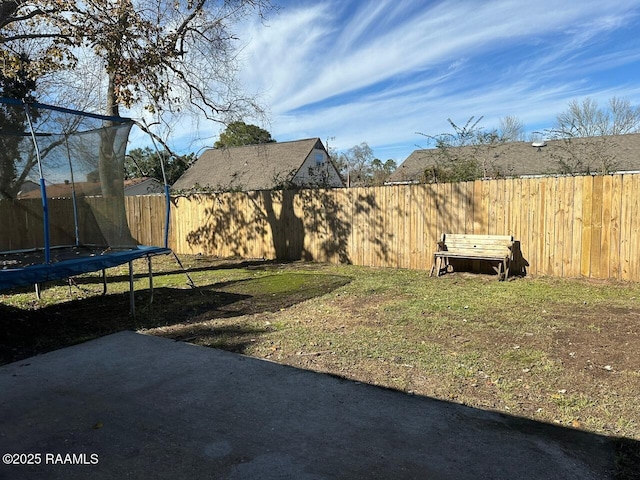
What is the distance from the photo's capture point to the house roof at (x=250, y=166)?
2625 cm

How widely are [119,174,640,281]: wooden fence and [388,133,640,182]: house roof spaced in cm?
586

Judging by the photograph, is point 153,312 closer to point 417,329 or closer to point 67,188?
point 67,188

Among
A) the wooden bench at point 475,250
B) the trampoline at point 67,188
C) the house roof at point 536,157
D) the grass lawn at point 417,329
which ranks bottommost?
the grass lawn at point 417,329

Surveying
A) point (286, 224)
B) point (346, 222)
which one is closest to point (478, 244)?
point (346, 222)

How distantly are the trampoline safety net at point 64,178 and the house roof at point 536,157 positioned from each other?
441 inches

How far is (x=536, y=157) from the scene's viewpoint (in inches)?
787

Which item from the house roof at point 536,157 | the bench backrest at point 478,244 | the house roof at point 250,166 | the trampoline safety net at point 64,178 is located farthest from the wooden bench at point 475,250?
the house roof at point 250,166

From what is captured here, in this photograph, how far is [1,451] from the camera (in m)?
2.79

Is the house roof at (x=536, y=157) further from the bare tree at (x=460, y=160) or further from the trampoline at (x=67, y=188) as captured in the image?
the trampoline at (x=67, y=188)

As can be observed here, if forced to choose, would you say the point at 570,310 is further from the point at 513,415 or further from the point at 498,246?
the point at 513,415

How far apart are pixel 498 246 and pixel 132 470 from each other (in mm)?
7933

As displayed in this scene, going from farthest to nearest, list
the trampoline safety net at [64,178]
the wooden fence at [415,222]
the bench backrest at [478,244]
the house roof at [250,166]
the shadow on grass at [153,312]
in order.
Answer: the house roof at [250,166] < the bench backrest at [478,244] < the wooden fence at [415,222] < the trampoline safety net at [64,178] < the shadow on grass at [153,312]

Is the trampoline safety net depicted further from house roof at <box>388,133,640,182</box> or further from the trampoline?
house roof at <box>388,133,640,182</box>

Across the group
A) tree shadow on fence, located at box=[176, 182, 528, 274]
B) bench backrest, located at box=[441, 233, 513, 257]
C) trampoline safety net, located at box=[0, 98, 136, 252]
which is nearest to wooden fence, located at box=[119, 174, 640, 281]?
tree shadow on fence, located at box=[176, 182, 528, 274]
